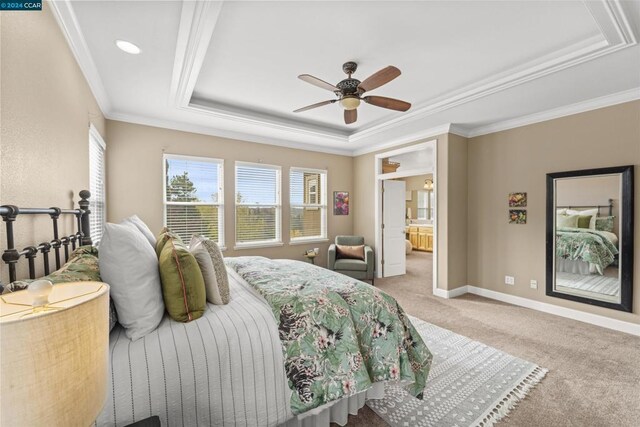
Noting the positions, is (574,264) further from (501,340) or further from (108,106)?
(108,106)

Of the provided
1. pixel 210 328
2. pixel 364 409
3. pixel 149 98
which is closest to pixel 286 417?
pixel 210 328

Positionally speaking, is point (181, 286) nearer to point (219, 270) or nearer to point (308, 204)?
point (219, 270)

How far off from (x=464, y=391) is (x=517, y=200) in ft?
9.67

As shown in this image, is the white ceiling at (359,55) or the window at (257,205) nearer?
the white ceiling at (359,55)

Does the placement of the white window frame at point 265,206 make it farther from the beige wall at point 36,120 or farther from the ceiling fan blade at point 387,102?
the ceiling fan blade at point 387,102

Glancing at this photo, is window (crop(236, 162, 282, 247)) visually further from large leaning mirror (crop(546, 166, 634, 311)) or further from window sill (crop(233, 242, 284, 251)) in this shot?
large leaning mirror (crop(546, 166, 634, 311))

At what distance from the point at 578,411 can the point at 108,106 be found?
206 inches

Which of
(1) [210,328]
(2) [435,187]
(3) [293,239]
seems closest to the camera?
(1) [210,328]

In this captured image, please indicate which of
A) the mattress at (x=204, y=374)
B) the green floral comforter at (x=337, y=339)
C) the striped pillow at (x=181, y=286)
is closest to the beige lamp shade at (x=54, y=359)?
the mattress at (x=204, y=374)

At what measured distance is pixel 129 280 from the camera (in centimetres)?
133

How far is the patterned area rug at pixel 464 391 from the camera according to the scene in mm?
1851

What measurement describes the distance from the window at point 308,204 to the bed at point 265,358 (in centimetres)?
334

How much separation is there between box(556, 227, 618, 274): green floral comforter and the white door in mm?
2550

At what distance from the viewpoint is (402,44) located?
2.41 m
